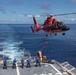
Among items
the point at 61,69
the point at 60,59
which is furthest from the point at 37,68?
the point at 60,59

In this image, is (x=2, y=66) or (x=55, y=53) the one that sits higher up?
(x=2, y=66)

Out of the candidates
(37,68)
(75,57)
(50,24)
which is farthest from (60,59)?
(37,68)

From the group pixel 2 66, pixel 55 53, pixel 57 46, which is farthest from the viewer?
pixel 57 46

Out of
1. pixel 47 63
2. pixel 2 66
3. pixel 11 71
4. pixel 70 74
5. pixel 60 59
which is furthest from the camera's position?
pixel 60 59

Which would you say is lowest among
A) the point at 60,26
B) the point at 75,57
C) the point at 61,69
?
the point at 75,57

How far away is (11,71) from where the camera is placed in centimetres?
A: 4291

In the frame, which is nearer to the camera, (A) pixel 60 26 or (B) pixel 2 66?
(B) pixel 2 66

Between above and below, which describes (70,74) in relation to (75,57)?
above

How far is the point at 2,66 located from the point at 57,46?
8472 centimetres

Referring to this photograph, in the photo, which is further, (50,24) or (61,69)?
(50,24)

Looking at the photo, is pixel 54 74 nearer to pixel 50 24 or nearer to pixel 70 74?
pixel 70 74

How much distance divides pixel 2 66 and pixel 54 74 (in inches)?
460

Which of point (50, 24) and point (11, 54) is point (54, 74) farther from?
point (11, 54)

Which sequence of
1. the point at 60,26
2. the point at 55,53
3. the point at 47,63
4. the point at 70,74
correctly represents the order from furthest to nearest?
1. the point at 55,53
2. the point at 60,26
3. the point at 47,63
4. the point at 70,74
